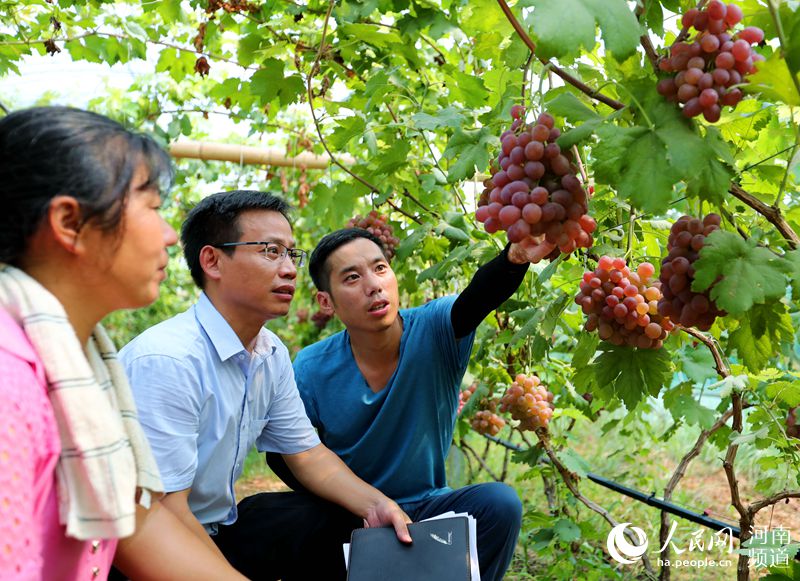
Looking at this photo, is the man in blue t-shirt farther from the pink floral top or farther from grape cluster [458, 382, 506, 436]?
the pink floral top

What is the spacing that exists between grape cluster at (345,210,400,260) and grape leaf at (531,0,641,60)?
2130 millimetres

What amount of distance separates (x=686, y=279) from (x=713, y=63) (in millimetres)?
386

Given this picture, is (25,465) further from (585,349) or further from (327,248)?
(327,248)

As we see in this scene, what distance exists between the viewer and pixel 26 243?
1298 mm

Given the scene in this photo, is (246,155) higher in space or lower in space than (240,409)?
higher

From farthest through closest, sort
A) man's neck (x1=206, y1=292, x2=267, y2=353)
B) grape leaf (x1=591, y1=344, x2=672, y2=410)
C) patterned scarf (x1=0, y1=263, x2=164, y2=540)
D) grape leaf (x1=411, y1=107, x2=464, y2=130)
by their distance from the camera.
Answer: man's neck (x1=206, y1=292, x2=267, y2=353)
grape leaf (x1=411, y1=107, x2=464, y2=130)
grape leaf (x1=591, y1=344, x2=672, y2=410)
patterned scarf (x1=0, y1=263, x2=164, y2=540)

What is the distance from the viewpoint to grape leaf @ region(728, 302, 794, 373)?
1.55m

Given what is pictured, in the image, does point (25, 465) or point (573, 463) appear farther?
point (573, 463)

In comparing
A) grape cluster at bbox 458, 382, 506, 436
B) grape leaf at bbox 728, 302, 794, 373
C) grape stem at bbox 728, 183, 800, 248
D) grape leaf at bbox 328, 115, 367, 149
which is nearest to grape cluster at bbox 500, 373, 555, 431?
grape cluster at bbox 458, 382, 506, 436

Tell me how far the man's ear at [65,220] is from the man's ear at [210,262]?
118cm

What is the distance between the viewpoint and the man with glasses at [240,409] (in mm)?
2172

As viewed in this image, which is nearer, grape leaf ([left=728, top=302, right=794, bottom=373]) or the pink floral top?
the pink floral top

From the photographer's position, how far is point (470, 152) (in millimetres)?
1974

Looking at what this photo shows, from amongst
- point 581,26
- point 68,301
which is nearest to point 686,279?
point 581,26
